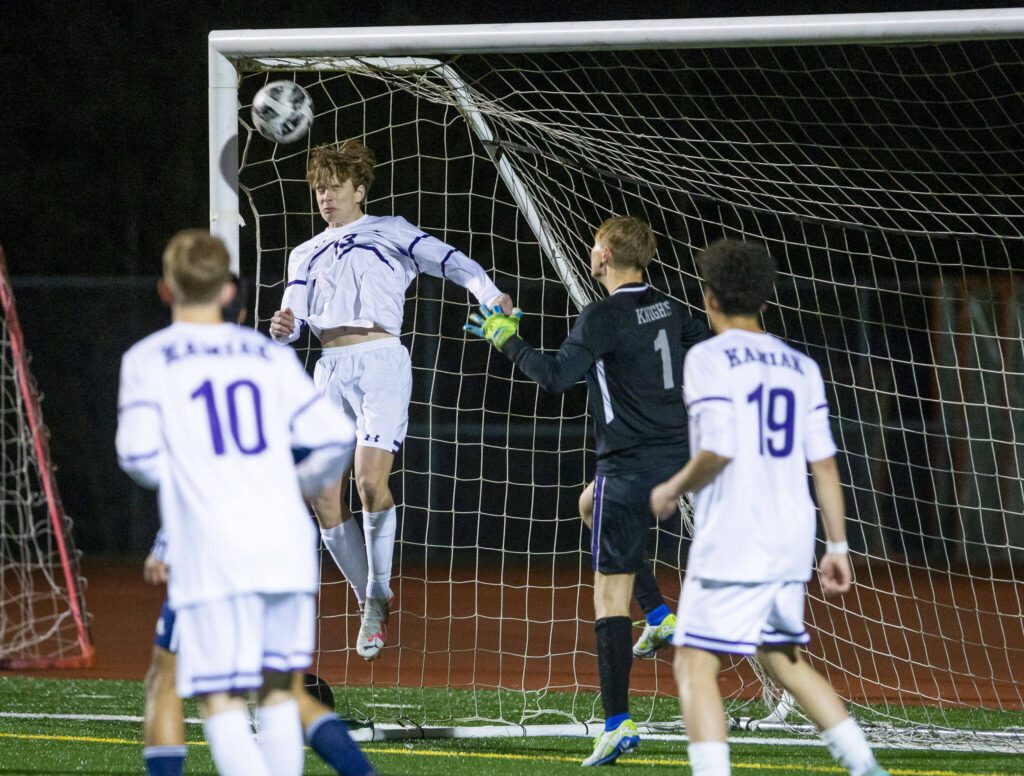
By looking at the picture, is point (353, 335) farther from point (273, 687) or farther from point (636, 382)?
point (273, 687)

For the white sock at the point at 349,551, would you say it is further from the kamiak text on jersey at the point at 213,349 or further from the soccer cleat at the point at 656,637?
the kamiak text on jersey at the point at 213,349

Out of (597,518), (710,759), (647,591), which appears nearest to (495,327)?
(597,518)

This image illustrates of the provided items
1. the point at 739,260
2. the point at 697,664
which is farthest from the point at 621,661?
the point at 739,260

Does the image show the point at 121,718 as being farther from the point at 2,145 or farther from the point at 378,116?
the point at 2,145

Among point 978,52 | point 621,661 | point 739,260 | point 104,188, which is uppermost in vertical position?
point 978,52

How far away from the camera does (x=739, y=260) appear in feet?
11.8

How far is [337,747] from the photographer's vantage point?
3.34 m

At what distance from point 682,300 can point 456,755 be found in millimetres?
6248

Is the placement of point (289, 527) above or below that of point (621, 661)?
above

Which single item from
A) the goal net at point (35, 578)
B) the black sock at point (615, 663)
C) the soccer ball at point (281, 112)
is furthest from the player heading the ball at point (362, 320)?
the goal net at point (35, 578)

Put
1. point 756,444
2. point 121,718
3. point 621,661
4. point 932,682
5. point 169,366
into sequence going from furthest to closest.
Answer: point 932,682 → point 121,718 → point 621,661 → point 756,444 → point 169,366

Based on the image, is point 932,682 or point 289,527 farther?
point 932,682

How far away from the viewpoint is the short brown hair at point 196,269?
10.0ft

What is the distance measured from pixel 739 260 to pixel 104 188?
13.4 metres
